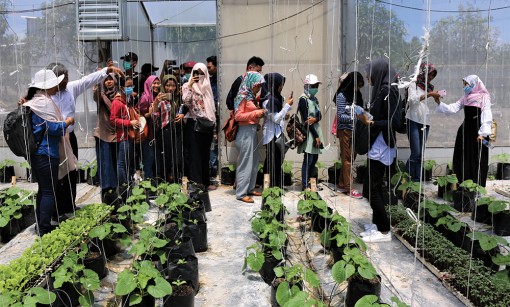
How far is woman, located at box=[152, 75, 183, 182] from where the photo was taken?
203 inches

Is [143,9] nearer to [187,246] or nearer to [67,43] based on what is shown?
[67,43]

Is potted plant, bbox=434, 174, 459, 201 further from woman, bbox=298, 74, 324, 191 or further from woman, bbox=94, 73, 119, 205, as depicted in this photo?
woman, bbox=94, 73, 119, 205

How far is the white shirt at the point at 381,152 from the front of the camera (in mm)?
3656

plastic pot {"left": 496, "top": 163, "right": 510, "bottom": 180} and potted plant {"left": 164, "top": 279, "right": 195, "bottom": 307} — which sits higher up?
plastic pot {"left": 496, "top": 163, "right": 510, "bottom": 180}

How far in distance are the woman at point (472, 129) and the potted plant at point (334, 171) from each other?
4.22 feet

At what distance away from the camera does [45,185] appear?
12.1 ft

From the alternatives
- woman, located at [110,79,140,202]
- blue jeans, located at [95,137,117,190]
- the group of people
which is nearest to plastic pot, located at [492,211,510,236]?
the group of people

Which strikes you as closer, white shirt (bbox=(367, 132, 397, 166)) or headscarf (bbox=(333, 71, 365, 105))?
white shirt (bbox=(367, 132, 397, 166))

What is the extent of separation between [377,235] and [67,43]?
14.7 feet

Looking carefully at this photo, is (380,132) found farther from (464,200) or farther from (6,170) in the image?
(6,170)

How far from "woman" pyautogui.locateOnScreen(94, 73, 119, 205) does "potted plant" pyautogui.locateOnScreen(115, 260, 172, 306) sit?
7.06 feet

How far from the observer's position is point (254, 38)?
5.82m

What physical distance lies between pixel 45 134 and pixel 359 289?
2519 mm

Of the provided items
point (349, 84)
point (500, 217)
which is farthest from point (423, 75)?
point (500, 217)
